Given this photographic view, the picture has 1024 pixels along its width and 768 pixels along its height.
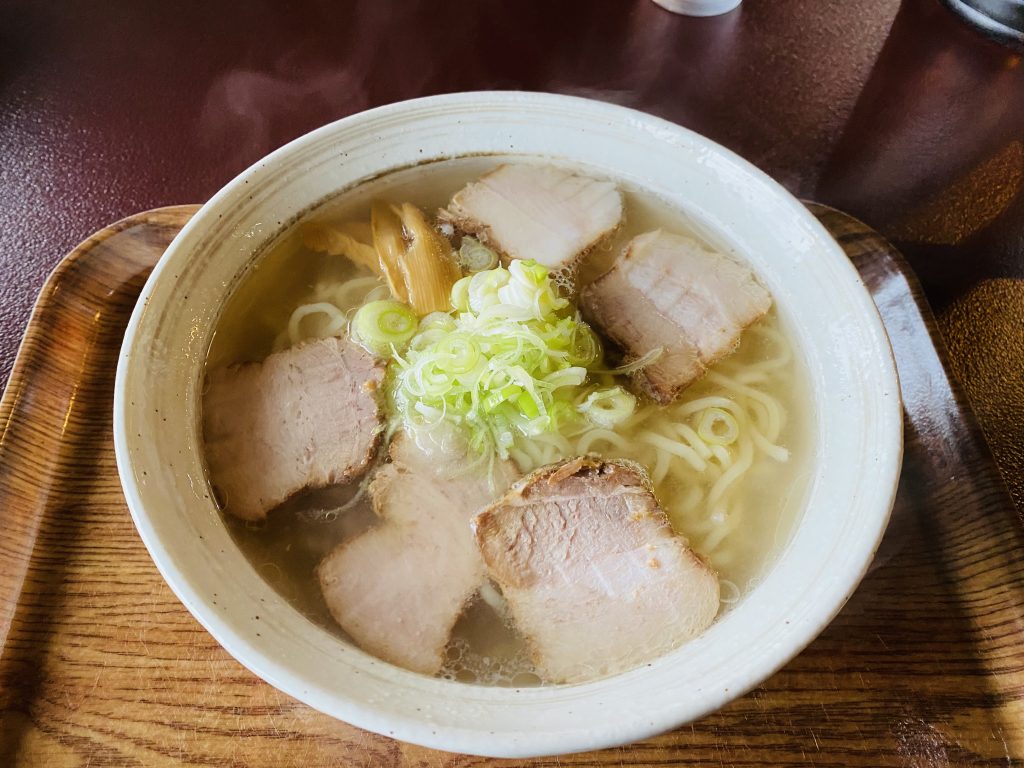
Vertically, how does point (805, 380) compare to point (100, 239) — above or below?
above

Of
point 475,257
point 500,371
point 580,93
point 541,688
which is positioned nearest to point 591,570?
point 541,688

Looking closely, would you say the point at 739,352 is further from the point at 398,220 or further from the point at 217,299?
the point at 217,299

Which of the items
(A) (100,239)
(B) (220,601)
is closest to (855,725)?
(B) (220,601)

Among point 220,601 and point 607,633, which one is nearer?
point 220,601

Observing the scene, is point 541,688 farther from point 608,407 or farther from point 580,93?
point 580,93

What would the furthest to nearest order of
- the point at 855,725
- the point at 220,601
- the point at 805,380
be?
the point at 805,380
the point at 855,725
the point at 220,601

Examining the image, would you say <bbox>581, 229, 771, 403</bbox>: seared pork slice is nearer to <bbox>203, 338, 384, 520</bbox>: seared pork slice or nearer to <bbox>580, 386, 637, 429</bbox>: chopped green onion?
<bbox>580, 386, 637, 429</bbox>: chopped green onion
